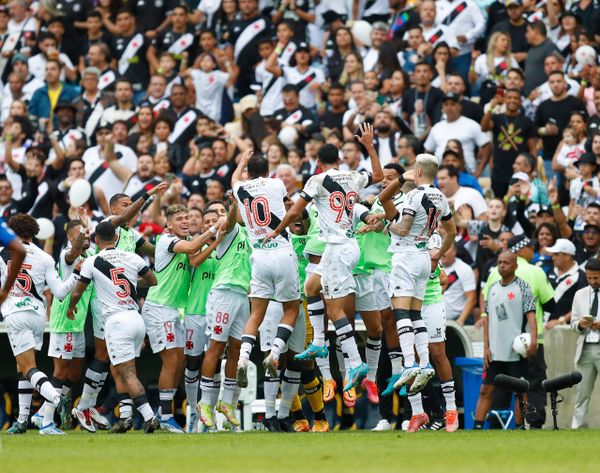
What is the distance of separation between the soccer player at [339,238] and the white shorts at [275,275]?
28 cm

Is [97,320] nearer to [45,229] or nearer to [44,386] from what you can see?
[44,386]

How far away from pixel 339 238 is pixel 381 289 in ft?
4.86

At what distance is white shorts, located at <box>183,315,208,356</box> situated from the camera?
18.0 m

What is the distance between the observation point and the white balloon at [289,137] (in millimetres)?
23875

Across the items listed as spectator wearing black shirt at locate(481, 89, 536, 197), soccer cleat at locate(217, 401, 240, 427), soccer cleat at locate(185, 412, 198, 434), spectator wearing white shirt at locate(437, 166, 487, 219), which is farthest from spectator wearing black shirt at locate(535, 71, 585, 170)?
soccer cleat at locate(217, 401, 240, 427)

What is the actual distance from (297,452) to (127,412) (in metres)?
4.61

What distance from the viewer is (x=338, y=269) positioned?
16625 millimetres

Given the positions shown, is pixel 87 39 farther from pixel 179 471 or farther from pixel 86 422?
pixel 179 471

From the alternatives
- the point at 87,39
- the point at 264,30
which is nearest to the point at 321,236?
the point at 264,30

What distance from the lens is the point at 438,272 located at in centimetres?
1806

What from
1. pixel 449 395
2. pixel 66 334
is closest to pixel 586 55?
pixel 449 395

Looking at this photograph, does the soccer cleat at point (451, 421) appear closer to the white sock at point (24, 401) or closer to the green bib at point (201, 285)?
the green bib at point (201, 285)

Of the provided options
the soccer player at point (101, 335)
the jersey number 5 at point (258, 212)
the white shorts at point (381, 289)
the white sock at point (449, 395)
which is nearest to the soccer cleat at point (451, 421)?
the white sock at point (449, 395)

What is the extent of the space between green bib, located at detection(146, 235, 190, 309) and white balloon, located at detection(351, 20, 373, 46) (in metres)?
9.98
